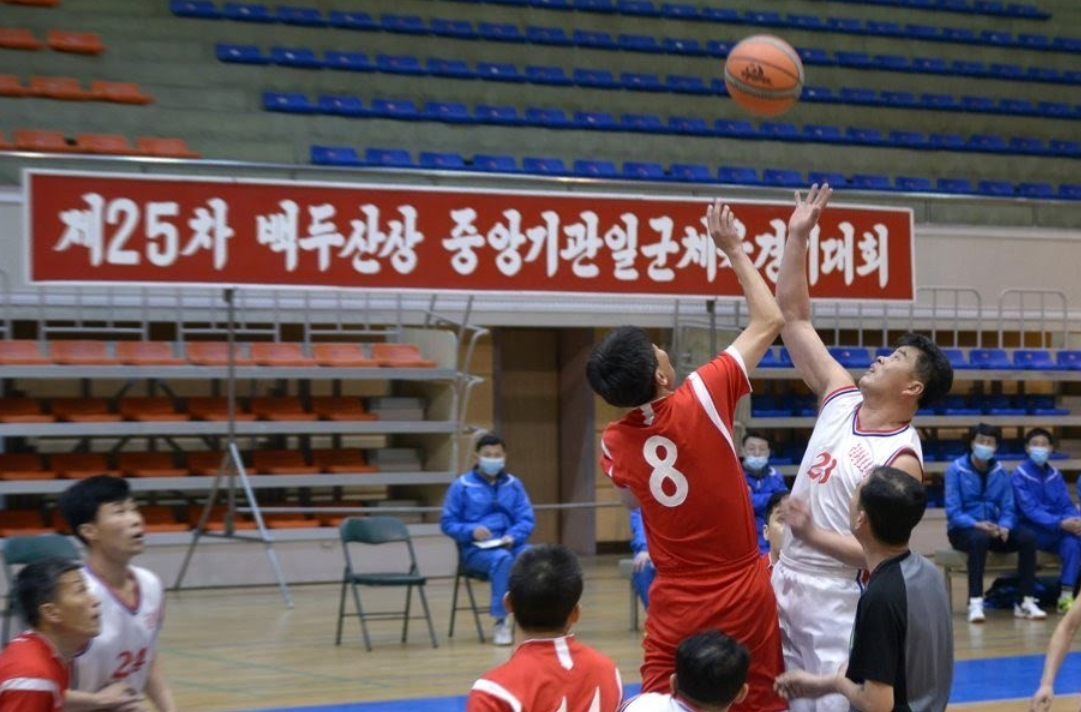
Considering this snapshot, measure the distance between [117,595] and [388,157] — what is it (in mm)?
11324

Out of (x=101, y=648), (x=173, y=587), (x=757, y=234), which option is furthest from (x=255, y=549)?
(x=101, y=648)

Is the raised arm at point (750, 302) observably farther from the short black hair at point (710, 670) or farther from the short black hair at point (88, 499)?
the short black hair at point (88, 499)

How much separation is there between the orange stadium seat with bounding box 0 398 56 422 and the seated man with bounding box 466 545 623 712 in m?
9.25

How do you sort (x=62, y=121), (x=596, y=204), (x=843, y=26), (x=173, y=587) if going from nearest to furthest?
(x=596, y=204) → (x=173, y=587) → (x=62, y=121) → (x=843, y=26)

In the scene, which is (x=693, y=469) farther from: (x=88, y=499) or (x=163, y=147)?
(x=163, y=147)

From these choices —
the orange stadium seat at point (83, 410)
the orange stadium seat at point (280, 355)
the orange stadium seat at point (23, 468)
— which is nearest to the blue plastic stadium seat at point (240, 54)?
the orange stadium seat at point (280, 355)

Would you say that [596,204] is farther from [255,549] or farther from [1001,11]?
[1001,11]

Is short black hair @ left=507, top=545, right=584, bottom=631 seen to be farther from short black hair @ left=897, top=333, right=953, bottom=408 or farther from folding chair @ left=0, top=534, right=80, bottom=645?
folding chair @ left=0, top=534, right=80, bottom=645

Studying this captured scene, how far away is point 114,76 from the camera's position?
15.1m

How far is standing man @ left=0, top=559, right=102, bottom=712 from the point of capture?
3449mm

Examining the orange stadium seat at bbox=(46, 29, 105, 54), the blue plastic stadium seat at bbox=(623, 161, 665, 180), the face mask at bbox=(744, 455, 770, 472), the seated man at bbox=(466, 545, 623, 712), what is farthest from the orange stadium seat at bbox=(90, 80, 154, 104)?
the seated man at bbox=(466, 545, 623, 712)

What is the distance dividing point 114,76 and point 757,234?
792 cm

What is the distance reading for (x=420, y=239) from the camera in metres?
10.1

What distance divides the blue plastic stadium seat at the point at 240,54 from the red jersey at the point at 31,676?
41.5 ft
